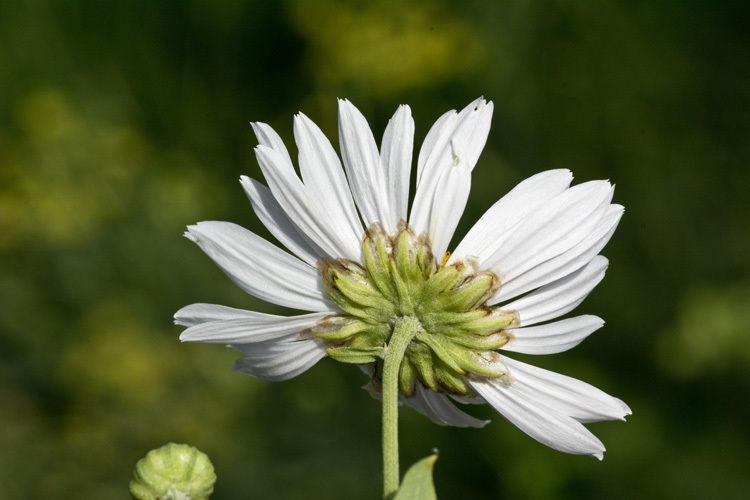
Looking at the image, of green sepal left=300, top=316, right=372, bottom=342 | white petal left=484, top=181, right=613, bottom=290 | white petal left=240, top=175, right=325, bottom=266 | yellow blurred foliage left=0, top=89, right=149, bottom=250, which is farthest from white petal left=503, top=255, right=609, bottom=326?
yellow blurred foliage left=0, top=89, right=149, bottom=250

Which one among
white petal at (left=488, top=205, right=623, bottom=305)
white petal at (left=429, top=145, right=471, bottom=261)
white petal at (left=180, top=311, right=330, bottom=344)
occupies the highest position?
white petal at (left=429, top=145, right=471, bottom=261)

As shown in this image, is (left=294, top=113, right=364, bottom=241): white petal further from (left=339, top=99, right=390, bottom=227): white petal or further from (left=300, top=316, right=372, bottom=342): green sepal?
(left=300, top=316, right=372, bottom=342): green sepal

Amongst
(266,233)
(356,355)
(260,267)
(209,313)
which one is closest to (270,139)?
(260,267)

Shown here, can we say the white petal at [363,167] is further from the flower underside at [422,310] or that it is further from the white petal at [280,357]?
the white petal at [280,357]

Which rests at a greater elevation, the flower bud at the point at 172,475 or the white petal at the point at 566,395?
the white petal at the point at 566,395

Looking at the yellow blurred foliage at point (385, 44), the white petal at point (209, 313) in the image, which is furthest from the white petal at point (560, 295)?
the yellow blurred foliage at point (385, 44)

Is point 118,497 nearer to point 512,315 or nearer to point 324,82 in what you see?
point 324,82
